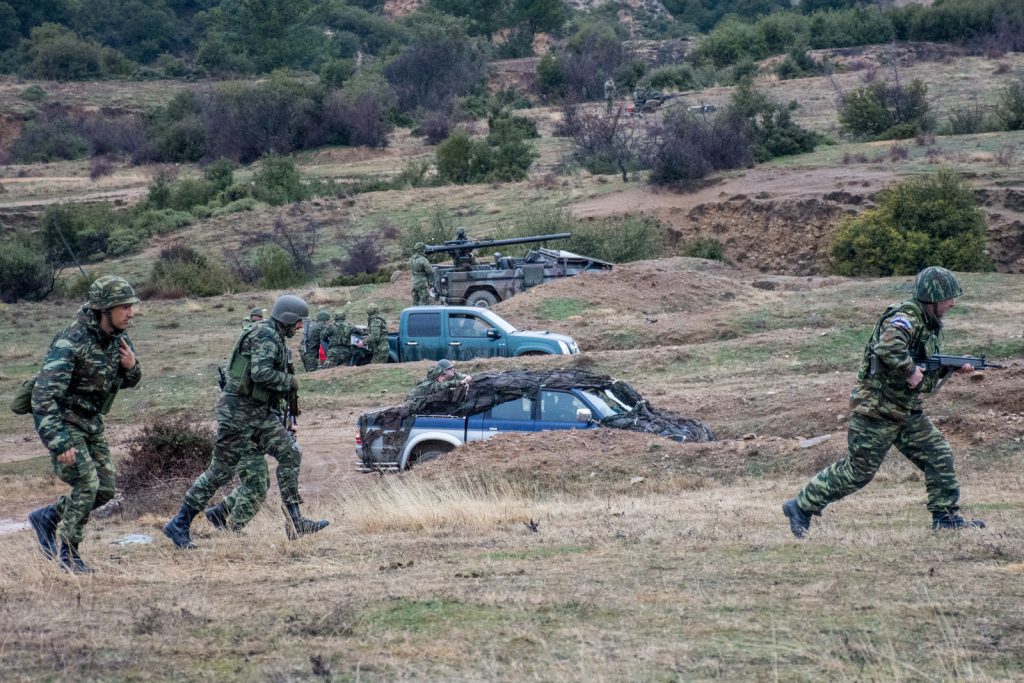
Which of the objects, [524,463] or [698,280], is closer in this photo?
[524,463]

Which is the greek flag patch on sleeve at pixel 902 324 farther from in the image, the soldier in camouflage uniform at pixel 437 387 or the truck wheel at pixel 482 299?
the truck wheel at pixel 482 299

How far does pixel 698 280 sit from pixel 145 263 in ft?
74.0

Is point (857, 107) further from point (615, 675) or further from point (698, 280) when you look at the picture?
point (615, 675)

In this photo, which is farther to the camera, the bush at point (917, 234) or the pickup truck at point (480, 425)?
the bush at point (917, 234)

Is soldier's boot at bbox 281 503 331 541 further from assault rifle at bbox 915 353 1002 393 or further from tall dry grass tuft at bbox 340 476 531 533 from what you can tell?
assault rifle at bbox 915 353 1002 393

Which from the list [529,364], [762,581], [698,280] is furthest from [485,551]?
[698,280]

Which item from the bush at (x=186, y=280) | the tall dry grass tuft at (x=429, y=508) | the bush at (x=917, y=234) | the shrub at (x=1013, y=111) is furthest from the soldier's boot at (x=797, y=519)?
the shrub at (x=1013, y=111)

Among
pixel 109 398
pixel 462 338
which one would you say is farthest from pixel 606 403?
pixel 462 338

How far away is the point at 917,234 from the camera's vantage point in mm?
31594

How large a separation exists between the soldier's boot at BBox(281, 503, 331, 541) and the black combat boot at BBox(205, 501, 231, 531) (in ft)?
1.65

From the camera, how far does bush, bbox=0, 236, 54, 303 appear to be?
3909 centimetres

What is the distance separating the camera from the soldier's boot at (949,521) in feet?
27.7

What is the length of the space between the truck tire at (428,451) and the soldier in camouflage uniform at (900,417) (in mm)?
6324

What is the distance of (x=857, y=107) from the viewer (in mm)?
47219
